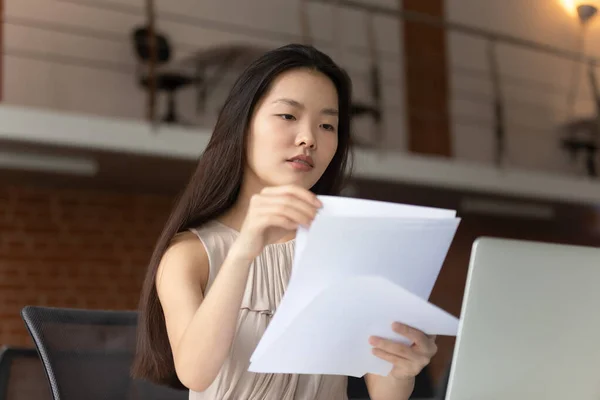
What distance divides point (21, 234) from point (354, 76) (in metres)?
2.81

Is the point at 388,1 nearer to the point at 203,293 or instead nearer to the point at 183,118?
the point at 183,118

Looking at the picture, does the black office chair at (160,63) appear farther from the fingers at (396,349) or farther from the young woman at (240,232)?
the fingers at (396,349)

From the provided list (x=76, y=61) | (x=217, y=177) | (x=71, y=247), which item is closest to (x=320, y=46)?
(x=76, y=61)

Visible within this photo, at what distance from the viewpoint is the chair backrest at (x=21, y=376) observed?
2.00 m

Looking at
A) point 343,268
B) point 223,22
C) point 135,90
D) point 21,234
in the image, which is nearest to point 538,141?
point 223,22

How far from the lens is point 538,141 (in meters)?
7.46

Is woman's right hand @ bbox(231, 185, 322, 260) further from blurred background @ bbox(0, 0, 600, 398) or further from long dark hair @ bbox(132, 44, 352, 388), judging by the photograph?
blurred background @ bbox(0, 0, 600, 398)

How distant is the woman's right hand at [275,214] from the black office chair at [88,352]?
2.15 ft

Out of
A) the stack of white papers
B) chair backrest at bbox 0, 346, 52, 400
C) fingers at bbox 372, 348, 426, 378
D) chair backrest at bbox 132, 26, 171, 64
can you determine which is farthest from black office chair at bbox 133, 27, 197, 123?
the stack of white papers

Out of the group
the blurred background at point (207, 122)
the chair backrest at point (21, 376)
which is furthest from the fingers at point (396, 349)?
the blurred background at point (207, 122)

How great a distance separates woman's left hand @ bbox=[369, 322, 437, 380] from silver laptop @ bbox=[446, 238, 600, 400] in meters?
0.12

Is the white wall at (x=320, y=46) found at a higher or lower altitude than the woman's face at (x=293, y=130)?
higher

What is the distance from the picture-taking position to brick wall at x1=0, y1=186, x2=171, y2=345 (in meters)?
5.45

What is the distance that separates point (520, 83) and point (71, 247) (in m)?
4.22
